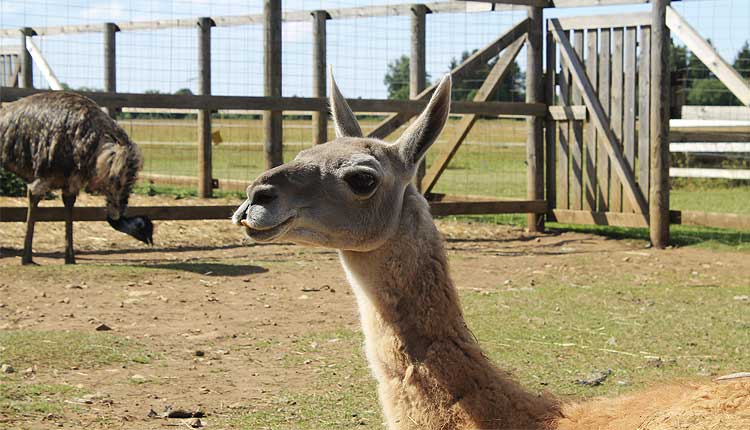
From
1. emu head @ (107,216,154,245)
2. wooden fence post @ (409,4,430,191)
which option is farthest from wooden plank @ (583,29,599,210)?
emu head @ (107,216,154,245)

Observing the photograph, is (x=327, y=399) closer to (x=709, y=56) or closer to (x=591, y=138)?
(x=709, y=56)

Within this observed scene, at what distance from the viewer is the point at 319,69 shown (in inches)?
524

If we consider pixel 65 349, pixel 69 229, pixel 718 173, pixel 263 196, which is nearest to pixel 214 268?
pixel 69 229

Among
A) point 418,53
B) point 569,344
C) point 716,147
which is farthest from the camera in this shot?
point 716,147

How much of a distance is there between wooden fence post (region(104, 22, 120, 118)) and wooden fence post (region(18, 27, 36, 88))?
134cm

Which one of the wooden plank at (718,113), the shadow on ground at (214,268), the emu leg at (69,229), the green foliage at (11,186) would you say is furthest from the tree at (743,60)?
the green foliage at (11,186)

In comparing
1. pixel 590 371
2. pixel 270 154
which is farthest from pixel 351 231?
pixel 270 154

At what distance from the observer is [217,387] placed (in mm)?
5457

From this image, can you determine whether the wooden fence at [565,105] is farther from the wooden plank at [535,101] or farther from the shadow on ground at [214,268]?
the shadow on ground at [214,268]

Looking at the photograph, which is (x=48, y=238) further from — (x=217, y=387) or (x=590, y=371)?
(x=590, y=371)

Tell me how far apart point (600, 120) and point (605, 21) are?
1243 millimetres

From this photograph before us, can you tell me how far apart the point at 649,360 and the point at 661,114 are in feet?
19.0

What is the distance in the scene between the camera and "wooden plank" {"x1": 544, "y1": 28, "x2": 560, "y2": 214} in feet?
42.4

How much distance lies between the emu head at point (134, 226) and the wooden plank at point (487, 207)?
3528 millimetres
